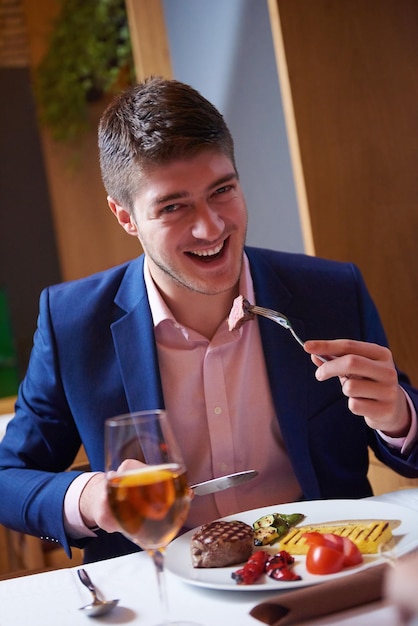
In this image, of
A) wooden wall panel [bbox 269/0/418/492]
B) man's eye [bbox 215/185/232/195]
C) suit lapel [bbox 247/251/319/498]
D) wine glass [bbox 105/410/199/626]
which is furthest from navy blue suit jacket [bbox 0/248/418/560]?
wooden wall panel [bbox 269/0/418/492]

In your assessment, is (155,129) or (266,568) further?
(155,129)

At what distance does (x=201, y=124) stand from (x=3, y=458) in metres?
0.75

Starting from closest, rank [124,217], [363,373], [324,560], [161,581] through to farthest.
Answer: [161,581], [324,560], [363,373], [124,217]

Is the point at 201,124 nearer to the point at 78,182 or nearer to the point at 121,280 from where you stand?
the point at 121,280

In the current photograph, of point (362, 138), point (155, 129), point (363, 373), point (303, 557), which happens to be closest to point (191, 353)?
point (155, 129)

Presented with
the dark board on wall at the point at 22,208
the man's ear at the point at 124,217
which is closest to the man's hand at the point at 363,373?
the man's ear at the point at 124,217

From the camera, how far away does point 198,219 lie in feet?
4.93

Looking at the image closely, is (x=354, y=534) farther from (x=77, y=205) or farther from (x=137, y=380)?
(x=77, y=205)

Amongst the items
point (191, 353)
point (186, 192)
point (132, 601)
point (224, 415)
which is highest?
point (186, 192)

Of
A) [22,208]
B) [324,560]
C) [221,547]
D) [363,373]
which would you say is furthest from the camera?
[22,208]

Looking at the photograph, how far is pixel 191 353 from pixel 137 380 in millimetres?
127

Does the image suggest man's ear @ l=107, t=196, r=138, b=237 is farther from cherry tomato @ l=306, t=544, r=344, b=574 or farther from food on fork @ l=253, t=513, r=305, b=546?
cherry tomato @ l=306, t=544, r=344, b=574

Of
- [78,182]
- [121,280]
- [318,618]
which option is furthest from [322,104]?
[78,182]

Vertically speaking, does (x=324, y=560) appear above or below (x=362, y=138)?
below
